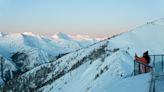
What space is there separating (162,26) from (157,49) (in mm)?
21392

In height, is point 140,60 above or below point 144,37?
above

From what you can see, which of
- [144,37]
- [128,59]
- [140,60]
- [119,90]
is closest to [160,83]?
[119,90]

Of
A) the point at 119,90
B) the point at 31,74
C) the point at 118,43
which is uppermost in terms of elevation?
the point at 119,90

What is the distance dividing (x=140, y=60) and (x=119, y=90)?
7604 mm

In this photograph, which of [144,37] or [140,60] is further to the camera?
[144,37]

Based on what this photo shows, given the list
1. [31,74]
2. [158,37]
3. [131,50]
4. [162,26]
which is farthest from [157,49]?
[31,74]

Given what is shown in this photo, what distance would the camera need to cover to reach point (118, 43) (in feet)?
Result: 346

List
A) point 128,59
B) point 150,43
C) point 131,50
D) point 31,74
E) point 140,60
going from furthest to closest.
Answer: point 31,74
point 150,43
point 131,50
point 128,59
point 140,60

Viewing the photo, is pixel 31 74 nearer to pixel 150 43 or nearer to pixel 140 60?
pixel 150 43

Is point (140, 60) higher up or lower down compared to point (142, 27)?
higher up

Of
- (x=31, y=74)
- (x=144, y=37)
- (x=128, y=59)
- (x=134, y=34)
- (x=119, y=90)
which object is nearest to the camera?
(x=119, y=90)

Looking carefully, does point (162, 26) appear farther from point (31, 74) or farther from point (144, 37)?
point (31, 74)

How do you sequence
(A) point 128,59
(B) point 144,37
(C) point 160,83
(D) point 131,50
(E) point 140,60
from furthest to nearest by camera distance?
1. (B) point 144,37
2. (D) point 131,50
3. (A) point 128,59
4. (E) point 140,60
5. (C) point 160,83

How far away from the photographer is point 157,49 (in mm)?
80562
